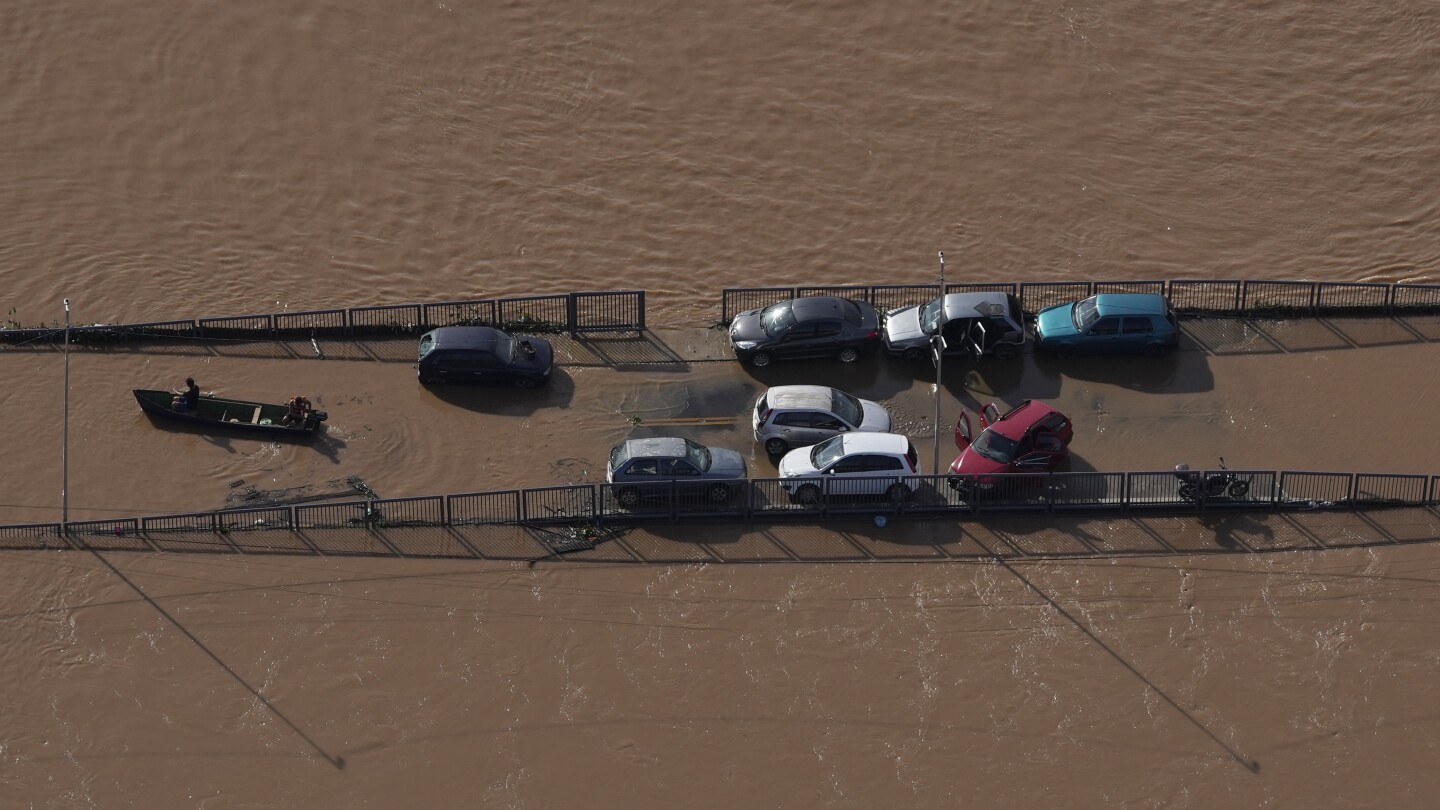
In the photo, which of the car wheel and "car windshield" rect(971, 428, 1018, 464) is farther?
"car windshield" rect(971, 428, 1018, 464)

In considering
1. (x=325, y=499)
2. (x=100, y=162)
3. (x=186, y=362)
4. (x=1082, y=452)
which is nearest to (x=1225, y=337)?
(x=1082, y=452)

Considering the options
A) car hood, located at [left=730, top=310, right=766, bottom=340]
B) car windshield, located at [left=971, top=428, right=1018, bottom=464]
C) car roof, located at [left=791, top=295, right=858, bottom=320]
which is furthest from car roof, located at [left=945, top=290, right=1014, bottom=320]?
car hood, located at [left=730, top=310, right=766, bottom=340]

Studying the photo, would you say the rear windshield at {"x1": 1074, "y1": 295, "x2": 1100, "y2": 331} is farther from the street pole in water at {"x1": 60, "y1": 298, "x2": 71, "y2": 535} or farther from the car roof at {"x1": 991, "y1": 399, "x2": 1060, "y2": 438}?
the street pole in water at {"x1": 60, "y1": 298, "x2": 71, "y2": 535}

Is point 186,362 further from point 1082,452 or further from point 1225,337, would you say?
point 1225,337

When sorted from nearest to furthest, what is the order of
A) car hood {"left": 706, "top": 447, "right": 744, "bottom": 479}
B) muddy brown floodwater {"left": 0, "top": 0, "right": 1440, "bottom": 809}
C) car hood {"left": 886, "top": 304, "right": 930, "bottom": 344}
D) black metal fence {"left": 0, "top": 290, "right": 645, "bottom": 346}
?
muddy brown floodwater {"left": 0, "top": 0, "right": 1440, "bottom": 809}
car hood {"left": 706, "top": 447, "right": 744, "bottom": 479}
car hood {"left": 886, "top": 304, "right": 930, "bottom": 344}
black metal fence {"left": 0, "top": 290, "right": 645, "bottom": 346}

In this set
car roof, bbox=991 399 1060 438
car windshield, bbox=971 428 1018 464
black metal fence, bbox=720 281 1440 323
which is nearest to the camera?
car windshield, bbox=971 428 1018 464

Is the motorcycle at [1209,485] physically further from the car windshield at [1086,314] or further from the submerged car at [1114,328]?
the car windshield at [1086,314]
